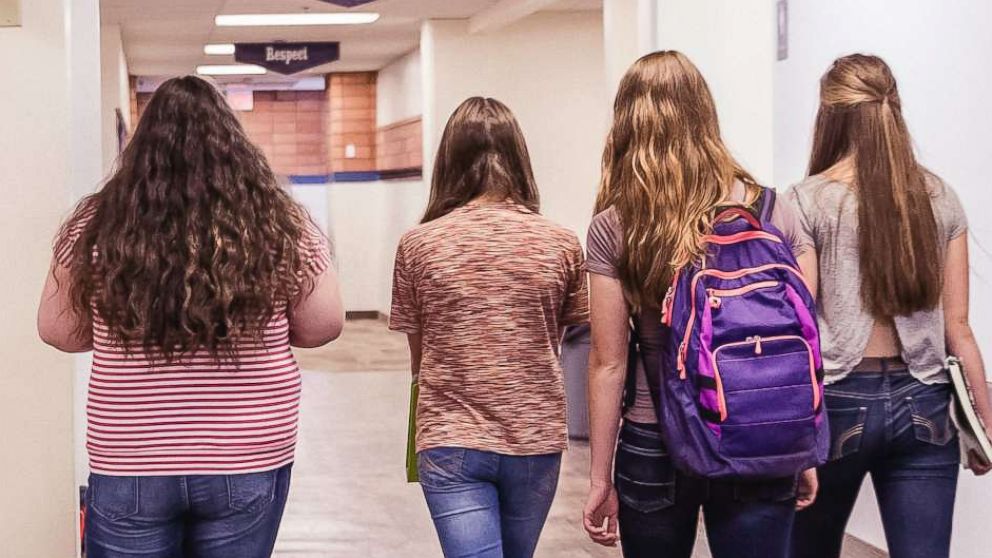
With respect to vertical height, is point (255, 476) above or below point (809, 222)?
below

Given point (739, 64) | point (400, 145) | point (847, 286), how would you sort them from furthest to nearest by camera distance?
point (400, 145) → point (739, 64) → point (847, 286)

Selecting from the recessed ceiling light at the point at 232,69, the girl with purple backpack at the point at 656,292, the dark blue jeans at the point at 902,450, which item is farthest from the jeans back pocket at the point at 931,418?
the recessed ceiling light at the point at 232,69

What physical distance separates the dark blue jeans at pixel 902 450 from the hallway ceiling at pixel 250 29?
28.4ft

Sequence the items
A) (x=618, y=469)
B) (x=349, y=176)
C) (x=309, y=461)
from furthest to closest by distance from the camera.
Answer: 1. (x=349, y=176)
2. (x=309, y=461)
3. (x=618, y=469)

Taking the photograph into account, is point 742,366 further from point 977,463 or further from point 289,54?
point 289,54

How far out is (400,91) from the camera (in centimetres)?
1485

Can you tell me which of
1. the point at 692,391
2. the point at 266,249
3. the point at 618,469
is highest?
the point at 266,249

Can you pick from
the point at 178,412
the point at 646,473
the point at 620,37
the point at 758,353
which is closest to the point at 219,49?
the point at 620,37

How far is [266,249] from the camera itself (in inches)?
82.7

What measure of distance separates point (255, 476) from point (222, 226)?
396 millimetres

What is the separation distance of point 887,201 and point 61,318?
152cm

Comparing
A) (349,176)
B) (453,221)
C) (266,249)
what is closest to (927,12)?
(453,221)

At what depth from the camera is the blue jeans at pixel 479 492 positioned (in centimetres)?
258

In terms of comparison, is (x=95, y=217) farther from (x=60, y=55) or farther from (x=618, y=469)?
(x=60, y=55)
